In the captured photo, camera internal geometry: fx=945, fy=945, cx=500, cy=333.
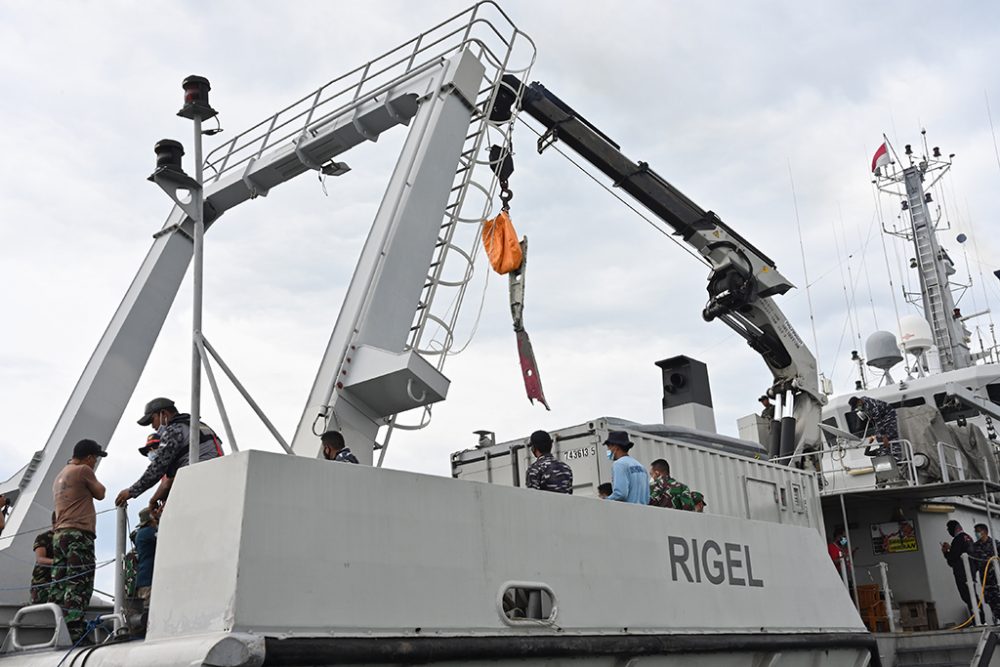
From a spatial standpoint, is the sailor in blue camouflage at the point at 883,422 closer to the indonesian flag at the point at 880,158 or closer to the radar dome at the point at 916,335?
the radar dome at the point at 916,335

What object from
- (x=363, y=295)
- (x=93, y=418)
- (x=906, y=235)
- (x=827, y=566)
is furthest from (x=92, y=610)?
(x=906, y=235)

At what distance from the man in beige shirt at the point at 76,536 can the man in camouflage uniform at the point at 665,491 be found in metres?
3.86

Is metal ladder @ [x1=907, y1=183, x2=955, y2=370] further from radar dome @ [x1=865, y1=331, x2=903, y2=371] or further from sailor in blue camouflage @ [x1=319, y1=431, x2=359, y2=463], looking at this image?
sailor in blue camouflage @ [x1=319, y1=431, x2=359, y2=463]

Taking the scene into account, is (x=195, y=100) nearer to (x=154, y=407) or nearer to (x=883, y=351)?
(x=154, y=407)

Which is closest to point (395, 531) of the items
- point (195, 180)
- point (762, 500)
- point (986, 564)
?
point (195, 180)

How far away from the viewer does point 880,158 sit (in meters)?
18.5

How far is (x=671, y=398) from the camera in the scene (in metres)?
11.6

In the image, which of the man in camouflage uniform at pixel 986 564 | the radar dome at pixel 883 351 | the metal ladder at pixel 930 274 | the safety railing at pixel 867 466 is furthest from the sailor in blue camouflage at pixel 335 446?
the metal ladder at pixel 930 274

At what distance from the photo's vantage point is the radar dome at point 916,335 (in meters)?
16.2

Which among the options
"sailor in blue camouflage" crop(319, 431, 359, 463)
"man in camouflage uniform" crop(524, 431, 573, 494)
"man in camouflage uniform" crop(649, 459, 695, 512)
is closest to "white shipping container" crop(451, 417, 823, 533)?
"man in camouflage uniform" crop(649, 459, 695, 512)

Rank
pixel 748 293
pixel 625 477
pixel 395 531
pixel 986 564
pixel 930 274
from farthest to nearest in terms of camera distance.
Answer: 1. pixel 930 274
2. pixel 748 293
3. pixel 986 564
4. pixel 625 477
5. pixel 395 531

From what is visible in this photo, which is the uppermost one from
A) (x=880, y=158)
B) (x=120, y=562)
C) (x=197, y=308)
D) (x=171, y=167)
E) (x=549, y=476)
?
(x=880, y=158)

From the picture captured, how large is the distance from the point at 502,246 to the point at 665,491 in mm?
2321

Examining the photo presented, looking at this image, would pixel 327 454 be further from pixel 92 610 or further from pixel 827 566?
pixel 827 566
